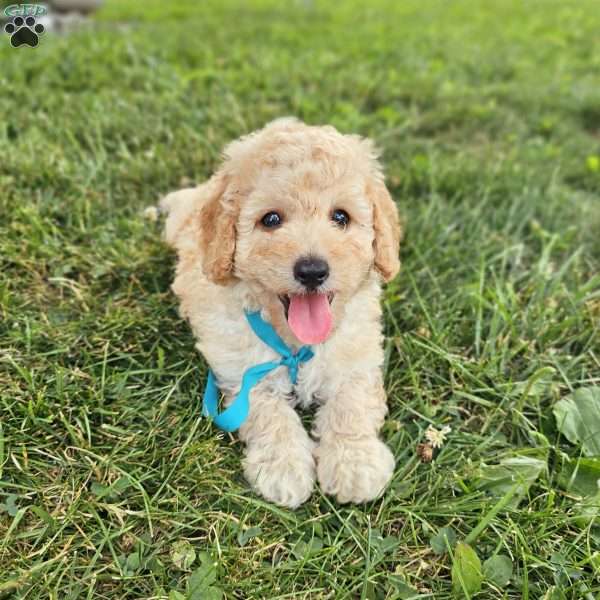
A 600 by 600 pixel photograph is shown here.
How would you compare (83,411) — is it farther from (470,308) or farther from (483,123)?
(483,123)

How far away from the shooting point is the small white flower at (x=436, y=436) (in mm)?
2865

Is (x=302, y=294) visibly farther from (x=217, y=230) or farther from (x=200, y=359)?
(x=200, y=359)

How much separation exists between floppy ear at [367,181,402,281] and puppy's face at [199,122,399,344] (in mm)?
45

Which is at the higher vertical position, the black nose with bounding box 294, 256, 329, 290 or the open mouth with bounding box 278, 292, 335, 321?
the black nose with bounding box 294, 256, 329, 290

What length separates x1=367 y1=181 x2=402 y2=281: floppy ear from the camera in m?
2.89

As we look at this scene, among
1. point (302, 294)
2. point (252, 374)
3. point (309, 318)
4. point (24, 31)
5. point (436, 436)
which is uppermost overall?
point (24, 31)

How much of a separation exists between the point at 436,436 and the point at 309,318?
86 cm

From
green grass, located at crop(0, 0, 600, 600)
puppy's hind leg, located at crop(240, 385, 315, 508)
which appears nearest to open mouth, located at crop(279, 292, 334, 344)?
puppy's hind leg, located at crop(240, 385, 315, 508)

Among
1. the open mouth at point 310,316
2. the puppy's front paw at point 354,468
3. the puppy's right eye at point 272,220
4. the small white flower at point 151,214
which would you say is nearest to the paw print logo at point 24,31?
the small white flower at point 151,214

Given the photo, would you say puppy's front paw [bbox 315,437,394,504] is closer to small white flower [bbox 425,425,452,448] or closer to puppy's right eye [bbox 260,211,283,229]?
small white flower [bbox 425,425,452,448]

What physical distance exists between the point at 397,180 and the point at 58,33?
16.2 feet

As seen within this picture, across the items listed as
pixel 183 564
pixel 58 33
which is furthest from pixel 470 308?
pixel 58 33

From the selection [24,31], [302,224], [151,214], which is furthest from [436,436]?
[24,31]

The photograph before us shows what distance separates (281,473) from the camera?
263cm
